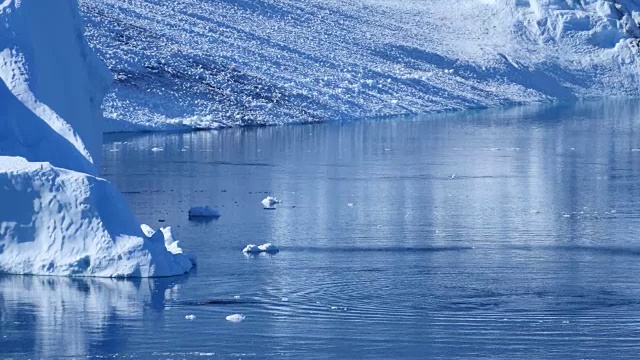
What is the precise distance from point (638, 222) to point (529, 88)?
37045 millimetres

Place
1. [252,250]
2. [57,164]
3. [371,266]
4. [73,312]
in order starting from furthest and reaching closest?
[252,250] < [371,266] < [57,164] < [73,312]

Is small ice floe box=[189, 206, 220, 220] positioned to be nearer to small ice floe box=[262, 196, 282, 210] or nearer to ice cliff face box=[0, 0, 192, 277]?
small ice floe box=[262, 196, 282, 210]

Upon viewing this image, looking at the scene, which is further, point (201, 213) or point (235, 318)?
point (201, 213)

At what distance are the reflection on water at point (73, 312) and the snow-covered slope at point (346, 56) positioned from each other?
2452 cm

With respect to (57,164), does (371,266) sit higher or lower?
lower

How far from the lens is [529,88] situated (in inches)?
2279

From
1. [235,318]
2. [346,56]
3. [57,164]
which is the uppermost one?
[346,56]

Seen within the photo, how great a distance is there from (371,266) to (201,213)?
4814 mm

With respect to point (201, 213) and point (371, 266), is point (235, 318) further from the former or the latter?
point (201, 213)

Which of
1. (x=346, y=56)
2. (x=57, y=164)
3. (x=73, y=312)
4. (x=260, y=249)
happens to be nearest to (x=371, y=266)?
(x=260, y=249)

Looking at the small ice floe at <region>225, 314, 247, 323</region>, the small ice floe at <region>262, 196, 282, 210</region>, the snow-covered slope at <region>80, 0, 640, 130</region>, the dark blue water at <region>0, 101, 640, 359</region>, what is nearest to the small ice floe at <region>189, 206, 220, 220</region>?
the dark blue water at <region>0, 101, 640, 359</region>

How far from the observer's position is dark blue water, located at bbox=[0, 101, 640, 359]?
13.5m

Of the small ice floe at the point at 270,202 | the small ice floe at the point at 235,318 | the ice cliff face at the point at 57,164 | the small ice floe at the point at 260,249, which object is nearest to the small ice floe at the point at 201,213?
the small ice floe at the point at 270,202

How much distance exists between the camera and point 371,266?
17422mm
